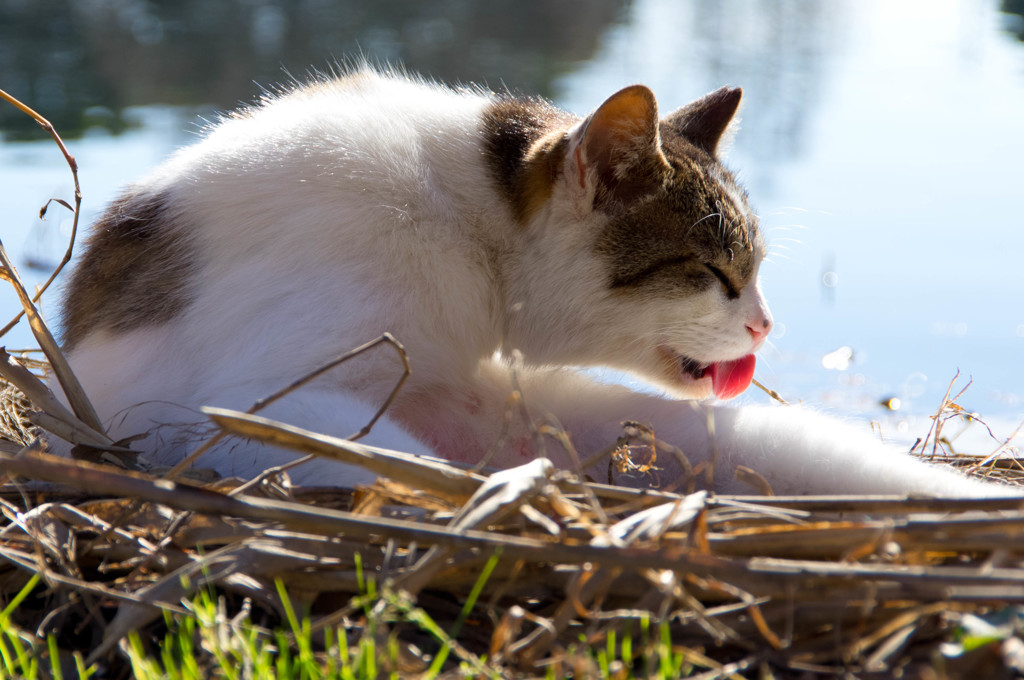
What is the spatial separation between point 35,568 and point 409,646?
512mm

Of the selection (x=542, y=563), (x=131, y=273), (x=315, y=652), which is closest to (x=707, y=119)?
(x=131, y=273)

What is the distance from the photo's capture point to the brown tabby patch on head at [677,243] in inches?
82.0

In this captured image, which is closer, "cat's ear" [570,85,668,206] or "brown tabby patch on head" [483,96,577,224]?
"cat's ear" [570,85,668,206]

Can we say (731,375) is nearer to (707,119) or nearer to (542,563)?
(707,119)

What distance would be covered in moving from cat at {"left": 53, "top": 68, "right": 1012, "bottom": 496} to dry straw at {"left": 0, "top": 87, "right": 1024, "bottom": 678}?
335 millimetres

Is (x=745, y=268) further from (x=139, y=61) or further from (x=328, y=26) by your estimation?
(x=328, y=26)

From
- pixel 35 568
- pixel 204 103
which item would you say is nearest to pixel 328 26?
pixel 204 103

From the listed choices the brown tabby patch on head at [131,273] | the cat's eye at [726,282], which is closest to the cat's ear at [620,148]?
the cat's eye at [726,282]

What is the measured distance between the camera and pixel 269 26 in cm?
1035

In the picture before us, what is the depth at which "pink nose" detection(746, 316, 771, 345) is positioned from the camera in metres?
2.13

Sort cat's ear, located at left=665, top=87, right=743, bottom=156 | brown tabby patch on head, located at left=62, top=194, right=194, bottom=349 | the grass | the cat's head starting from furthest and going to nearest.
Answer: cat's ear, located at left=665, top=87, right=743, bottom=156 < the cat's head < brown tabby patch on head, located at left=62, top=194, right=194, bottom=349 < the grass

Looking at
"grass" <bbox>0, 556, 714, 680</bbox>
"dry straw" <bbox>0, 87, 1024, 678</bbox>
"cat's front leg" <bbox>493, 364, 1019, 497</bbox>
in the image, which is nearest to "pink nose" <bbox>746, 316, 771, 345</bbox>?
"cat's front leg" <bbox>493, 364, 1019, 497</bbox>

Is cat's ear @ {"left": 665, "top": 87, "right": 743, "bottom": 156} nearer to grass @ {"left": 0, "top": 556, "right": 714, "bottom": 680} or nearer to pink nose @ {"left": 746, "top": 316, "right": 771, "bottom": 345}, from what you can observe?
pink nose @ {"left": 746, "top": 316, "right": 771, "bottom": 345}

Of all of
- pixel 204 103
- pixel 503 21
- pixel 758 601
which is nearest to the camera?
pixel 758 601
